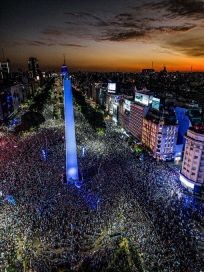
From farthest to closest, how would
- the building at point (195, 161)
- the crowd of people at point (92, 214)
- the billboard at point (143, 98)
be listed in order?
the billboard at point (143, 98) → the building at point (195, 161) → the crowd of people at point (92, 214)

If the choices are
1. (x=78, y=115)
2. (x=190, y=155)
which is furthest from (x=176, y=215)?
(x=78, y=115)

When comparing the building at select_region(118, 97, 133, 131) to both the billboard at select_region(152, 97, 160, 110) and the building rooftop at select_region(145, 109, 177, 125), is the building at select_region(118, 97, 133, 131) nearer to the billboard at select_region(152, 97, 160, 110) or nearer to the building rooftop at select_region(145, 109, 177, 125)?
the billboard at select_region(152, 97, 160, 110)

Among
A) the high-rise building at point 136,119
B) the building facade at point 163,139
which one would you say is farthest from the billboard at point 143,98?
the building facade at point 163,139

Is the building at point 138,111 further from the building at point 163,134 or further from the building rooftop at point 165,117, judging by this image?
the building at point 163,134

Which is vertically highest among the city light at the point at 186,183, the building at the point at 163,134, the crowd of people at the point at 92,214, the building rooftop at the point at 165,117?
the building rooftop at the point at 165,117

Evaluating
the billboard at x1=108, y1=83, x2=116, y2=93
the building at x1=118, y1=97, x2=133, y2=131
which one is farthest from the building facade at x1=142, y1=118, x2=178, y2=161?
the billboard at x1=108, y1=83, x2=116, y2=93

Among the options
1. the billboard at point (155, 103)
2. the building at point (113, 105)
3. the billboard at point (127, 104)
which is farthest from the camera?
the building at point (113, 105)
